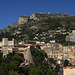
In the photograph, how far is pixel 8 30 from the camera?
125 meters

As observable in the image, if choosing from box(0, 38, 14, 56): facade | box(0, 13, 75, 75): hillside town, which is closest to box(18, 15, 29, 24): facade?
box(0, 13, 75, 75): hillside town

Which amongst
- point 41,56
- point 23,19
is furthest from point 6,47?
point 23,19

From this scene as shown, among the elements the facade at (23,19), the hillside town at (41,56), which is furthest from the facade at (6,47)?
the facade at (23,19)

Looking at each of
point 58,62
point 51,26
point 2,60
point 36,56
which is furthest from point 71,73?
point 51,26

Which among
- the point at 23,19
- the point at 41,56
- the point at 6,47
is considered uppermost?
the point at 23,19

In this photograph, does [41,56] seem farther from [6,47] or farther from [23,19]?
[23,19]

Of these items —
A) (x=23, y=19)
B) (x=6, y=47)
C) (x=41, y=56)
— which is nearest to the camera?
(x=6, y=47)

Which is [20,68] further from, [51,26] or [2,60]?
[51,26]

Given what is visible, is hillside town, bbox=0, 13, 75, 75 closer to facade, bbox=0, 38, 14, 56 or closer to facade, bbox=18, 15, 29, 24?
facade, bbox=0, 38, 14, 56

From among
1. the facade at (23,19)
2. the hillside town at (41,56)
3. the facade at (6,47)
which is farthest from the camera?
the facade at (23,19)

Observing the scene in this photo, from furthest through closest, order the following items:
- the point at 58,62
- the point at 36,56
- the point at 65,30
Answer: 1. the point at 65,30
2. the point at 58,62
3. the point at 36,56

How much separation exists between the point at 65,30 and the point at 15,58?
6921 centimetres

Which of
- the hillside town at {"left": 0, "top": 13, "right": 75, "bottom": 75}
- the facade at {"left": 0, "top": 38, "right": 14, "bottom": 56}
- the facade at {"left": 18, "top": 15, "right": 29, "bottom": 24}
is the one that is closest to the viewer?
the hillside town at {"left": 0, "top": 13, "right": 75, "bottom": 75}

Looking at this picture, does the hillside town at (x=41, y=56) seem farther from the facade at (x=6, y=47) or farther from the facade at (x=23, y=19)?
the facade at (x=23, y=19)
